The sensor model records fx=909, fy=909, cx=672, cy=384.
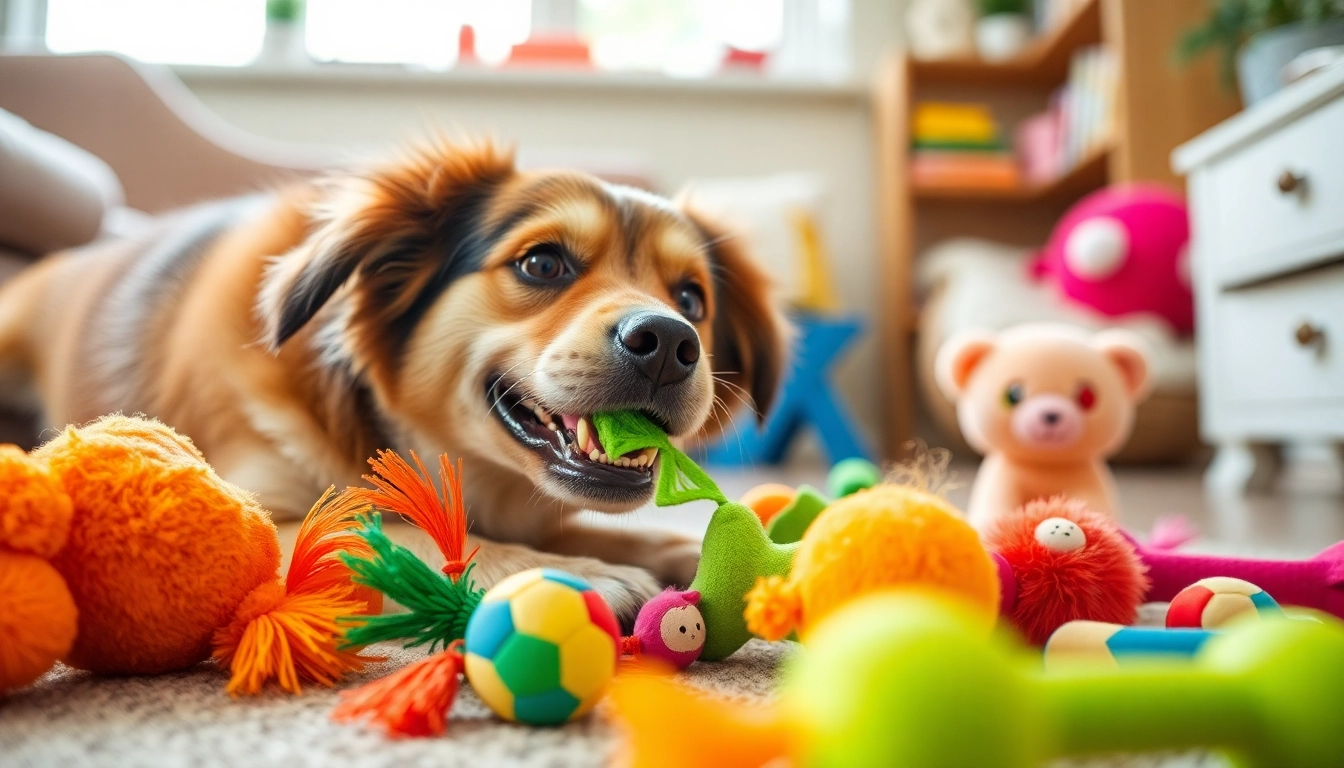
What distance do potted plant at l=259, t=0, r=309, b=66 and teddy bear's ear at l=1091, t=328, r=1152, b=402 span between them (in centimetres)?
393

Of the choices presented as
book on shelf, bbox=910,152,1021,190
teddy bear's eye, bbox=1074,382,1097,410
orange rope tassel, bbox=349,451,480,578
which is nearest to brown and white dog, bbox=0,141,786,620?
orange rope tassel, bbox=349,451,480,578

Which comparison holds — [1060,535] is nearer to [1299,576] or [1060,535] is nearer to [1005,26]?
[1299,576]

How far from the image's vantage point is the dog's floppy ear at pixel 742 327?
138 cm

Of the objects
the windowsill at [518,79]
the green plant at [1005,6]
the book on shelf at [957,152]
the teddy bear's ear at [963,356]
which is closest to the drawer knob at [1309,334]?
the teddy bear's ear at [963,356]

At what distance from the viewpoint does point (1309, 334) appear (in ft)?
6.62

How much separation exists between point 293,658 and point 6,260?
4.98 feet

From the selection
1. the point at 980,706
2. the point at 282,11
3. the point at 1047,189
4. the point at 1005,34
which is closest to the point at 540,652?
the point at 980,706

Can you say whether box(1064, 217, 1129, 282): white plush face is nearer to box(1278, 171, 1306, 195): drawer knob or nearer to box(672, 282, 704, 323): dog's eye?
box(1278, 171, 1306, 195): drawer knob

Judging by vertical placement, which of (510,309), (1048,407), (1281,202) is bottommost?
(1048,407)

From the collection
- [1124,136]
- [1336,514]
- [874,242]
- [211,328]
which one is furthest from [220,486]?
[874,242]

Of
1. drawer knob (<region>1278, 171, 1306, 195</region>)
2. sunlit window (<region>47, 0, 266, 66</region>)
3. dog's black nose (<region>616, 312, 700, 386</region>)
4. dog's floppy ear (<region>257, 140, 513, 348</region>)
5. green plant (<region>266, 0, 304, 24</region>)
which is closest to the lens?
dog's black nose (<region>616, 312, 700, 386</region>)

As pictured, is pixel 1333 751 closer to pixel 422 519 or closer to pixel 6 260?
pixel 422 519

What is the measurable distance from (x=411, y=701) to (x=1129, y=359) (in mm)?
1056

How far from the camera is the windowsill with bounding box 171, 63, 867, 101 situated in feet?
13.3
